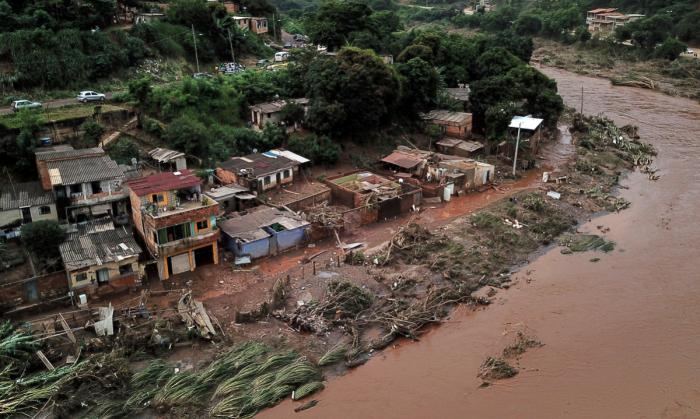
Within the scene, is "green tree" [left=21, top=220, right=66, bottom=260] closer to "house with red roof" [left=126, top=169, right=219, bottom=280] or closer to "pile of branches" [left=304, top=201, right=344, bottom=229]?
"house with red roof" [left=126, top=169, right=219, bottom=280]

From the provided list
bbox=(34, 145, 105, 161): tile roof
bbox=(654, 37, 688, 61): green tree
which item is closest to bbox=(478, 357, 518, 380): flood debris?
bbox=(34, 145, 105, 161): tile roof

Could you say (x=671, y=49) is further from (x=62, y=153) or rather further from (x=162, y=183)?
(x=62, y=153)

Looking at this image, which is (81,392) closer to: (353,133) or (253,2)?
(353,133)

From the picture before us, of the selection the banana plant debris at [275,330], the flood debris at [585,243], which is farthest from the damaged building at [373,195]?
the flood debris at [585,243]

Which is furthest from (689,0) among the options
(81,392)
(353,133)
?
(81,392)

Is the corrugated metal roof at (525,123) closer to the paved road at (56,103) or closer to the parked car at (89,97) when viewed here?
the paved road at (56,103)

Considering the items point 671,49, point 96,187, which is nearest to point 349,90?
point 96,187
